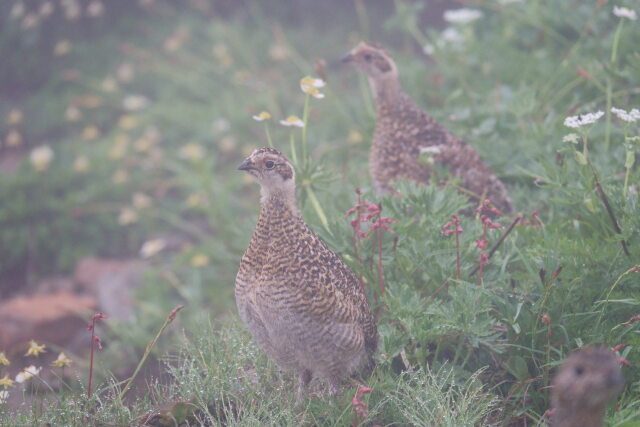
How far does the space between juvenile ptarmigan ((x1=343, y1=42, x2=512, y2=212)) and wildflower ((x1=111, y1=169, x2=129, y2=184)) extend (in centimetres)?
274

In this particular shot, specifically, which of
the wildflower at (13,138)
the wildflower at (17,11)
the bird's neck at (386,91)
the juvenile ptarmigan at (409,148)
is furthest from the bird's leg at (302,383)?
the wildflower at (17,11)

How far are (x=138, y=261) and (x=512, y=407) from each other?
4101 millimetres

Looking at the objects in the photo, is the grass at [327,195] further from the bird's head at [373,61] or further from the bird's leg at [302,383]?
the bird's head at [373,61]

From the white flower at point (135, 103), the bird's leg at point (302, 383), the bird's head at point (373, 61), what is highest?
the bird's head at point (373, 61)

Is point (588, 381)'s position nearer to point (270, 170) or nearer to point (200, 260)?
point (270, 170)

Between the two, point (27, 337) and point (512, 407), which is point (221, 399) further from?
point (27, 337)

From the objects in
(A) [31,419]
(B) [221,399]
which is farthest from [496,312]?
(A) [31,419]

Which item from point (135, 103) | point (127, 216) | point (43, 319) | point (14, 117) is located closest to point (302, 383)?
point (43, 319)

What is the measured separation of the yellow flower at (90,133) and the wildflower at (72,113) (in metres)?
0.15

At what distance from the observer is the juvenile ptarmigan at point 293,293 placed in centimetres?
284

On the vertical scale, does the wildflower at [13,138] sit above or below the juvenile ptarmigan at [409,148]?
below

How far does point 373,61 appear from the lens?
472cm

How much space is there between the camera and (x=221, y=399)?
2.97 meters

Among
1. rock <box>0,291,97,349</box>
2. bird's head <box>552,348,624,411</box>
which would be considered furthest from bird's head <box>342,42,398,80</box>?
bird's head <box>552,348,624,411</box>
